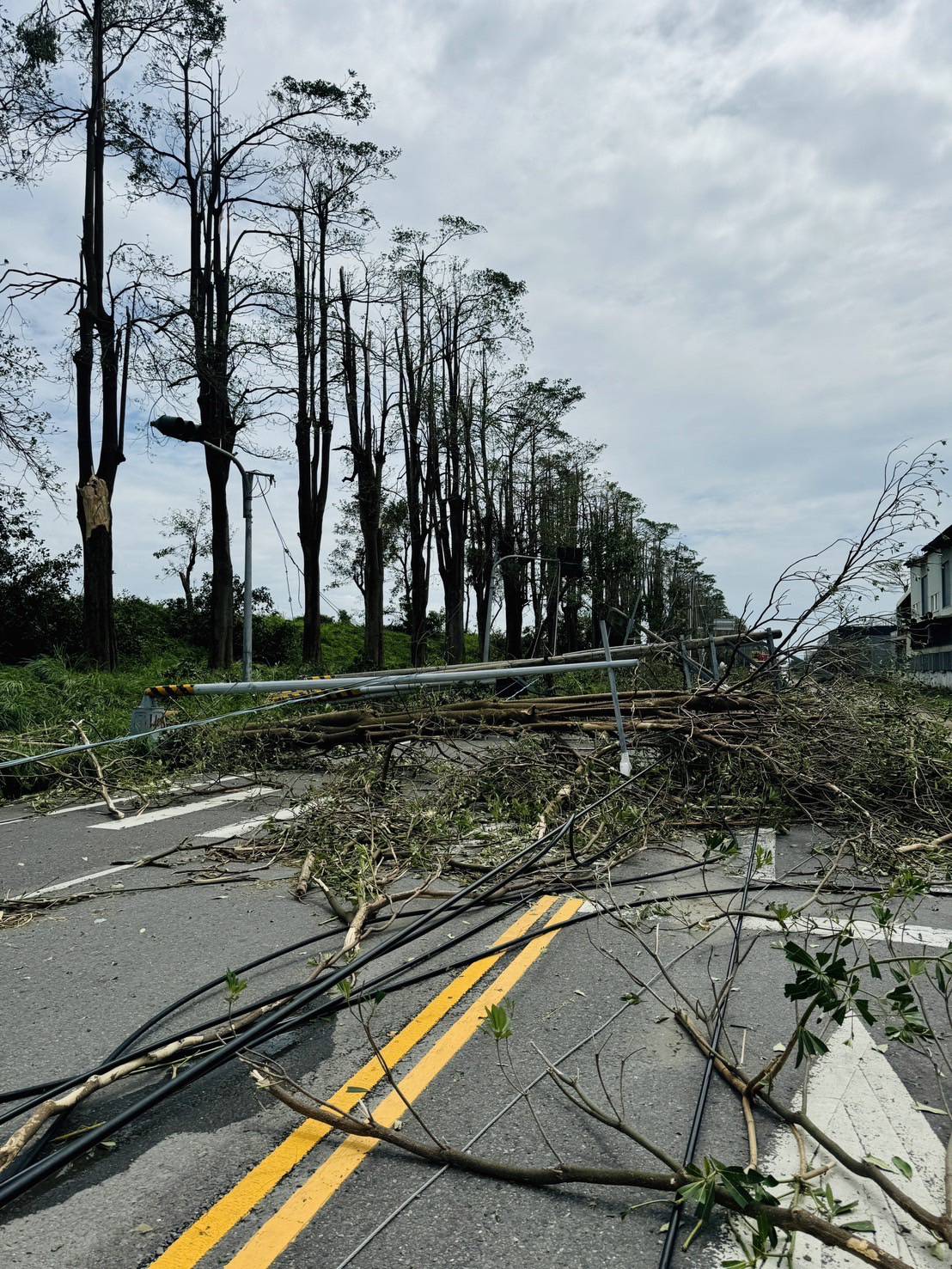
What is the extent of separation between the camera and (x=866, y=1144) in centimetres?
304

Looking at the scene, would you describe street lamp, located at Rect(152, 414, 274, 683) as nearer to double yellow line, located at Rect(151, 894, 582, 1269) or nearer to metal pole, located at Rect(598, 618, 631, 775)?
metal pole, located at Rect(598, 618, 631, 775)

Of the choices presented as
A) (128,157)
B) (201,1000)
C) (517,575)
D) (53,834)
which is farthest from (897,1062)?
(517,575)

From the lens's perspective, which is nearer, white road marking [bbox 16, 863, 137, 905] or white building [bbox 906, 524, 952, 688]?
white road marking [bbox 16, 863, 137, 905]

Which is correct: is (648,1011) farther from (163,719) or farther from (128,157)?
(128,157)

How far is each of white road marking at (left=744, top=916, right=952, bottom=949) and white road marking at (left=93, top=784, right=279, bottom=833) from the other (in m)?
5.63

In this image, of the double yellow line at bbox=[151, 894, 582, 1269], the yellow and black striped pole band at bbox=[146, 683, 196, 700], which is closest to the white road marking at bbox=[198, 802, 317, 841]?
the yellow and black striped pole band at bbox=[146, 683, 196, 700]

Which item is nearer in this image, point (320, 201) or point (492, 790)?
point (492, 790)

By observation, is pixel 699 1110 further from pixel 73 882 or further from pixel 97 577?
pixel 97 577

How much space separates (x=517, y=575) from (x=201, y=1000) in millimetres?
47804

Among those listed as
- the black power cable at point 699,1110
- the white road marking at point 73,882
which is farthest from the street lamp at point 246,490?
the black power cable at point 699,1110

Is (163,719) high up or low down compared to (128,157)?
down

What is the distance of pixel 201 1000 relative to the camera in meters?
4.29

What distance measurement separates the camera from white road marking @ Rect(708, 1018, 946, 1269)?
100 inches

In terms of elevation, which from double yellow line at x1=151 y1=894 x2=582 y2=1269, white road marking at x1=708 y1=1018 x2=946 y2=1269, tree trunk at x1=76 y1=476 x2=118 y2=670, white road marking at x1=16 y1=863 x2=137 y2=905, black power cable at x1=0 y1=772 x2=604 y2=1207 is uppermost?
tree trunk at x1=76 y1=476 x2=118 y2=670
